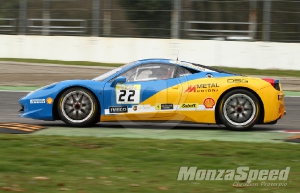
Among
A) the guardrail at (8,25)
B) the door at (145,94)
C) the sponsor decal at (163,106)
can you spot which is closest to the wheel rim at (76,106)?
the door at (145,94)

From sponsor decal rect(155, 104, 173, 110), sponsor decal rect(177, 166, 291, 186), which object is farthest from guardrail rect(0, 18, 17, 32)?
sponsor decal rect(177, 166, 291, 186)

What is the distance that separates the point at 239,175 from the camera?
6574 millimetres

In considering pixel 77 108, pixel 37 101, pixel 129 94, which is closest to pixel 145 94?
pixel 129 94

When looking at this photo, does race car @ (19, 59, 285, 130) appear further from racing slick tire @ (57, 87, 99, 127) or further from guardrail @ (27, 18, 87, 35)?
guardrail @ (27, 18, 87, 35)

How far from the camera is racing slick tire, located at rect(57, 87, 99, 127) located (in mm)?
10234

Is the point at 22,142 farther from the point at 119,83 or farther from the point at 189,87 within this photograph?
the point at 189,87

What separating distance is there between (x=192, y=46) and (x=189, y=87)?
1174cm

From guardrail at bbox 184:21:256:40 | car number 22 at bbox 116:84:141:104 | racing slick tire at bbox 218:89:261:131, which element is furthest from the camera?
guardrail at bbox 184:21:256:40

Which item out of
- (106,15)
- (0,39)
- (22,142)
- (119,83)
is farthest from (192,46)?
(22,142)

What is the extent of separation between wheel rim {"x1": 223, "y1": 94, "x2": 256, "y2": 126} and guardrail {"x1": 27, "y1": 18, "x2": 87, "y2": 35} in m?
14.2

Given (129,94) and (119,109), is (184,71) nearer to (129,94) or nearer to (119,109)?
(129,94)

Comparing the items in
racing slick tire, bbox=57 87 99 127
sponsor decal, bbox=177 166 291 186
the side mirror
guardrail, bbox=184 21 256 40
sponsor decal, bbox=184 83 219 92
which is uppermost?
guardrail, bbox=184 21 256 40

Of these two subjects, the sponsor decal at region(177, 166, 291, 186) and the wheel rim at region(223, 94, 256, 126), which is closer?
the sponsor decal at region(177, 166, 291, 186)

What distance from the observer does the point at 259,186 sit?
243 inches
